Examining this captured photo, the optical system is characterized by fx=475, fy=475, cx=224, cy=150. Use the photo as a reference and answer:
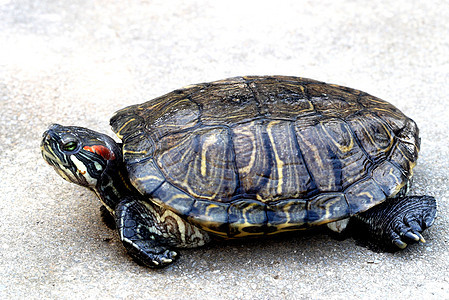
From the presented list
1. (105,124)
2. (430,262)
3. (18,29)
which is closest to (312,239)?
(430,262)

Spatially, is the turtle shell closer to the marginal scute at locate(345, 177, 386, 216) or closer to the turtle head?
the marginal scute at locate(345, 177, 386, 216)

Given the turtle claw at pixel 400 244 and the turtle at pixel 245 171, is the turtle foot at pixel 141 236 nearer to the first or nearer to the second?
the turtle at pixel 245 171

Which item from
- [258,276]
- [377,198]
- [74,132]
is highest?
[74,132]

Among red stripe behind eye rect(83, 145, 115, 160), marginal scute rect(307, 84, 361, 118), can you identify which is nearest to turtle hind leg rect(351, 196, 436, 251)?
marginal scute rect(307, 84, 361, 118)

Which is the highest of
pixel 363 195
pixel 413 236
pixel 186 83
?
pixel 363 195

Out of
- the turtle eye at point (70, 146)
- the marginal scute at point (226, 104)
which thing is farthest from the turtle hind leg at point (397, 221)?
the turtle eye at point (70, 146)

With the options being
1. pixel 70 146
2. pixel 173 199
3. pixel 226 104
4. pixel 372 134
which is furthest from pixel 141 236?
pixel 372 134

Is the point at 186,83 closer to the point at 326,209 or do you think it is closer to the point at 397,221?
the point at 326,209

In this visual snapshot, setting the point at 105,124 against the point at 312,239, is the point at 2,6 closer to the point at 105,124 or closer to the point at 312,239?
the point at 105,124
